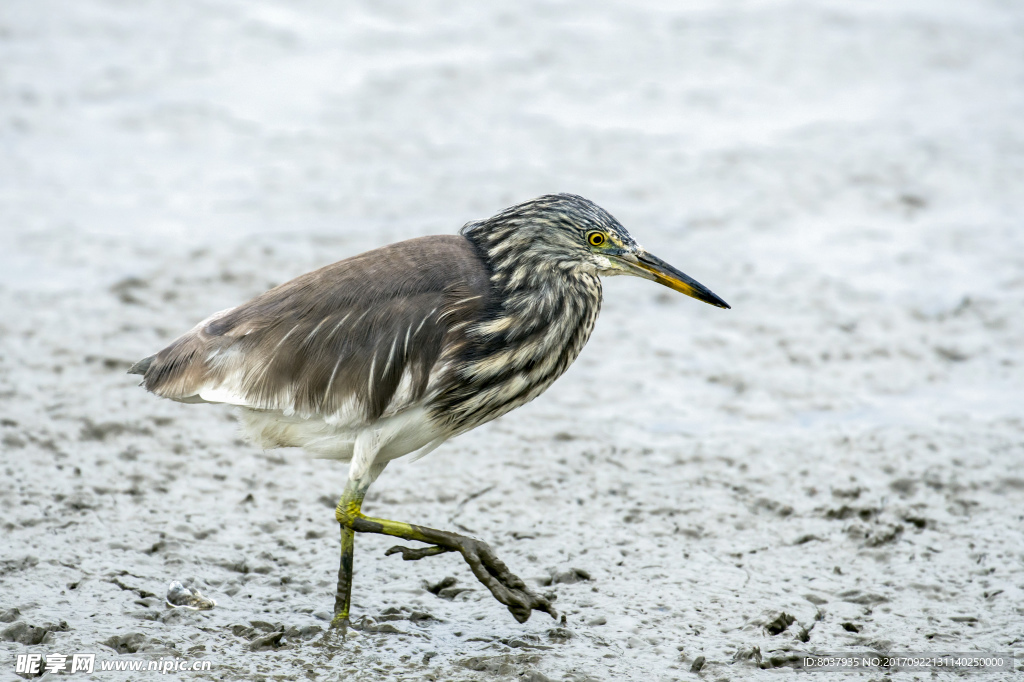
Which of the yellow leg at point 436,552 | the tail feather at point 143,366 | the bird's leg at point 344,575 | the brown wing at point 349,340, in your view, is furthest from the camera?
the tail feather at point 143,366

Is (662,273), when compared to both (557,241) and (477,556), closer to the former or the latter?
(557,241)

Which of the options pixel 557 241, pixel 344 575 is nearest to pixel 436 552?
pixel 344 575

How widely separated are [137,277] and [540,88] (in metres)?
4.85

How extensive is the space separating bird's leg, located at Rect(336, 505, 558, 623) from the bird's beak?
4.30 ft

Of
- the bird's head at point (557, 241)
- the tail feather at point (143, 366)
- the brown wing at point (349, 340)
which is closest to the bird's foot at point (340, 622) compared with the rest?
the brown wing at point (349, 340)

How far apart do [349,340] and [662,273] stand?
4.41 ft

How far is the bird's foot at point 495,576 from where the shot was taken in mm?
4977

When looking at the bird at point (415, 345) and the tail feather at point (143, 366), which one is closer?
the bird at point (415, 345)

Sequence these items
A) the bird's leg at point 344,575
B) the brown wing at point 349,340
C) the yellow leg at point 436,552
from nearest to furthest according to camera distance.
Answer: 1. the brown wing at point 349,340
2. the yellow leg at point 436,552
3. the bird's leg at point 344,575

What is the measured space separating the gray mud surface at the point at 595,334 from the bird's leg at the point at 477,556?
20cm
